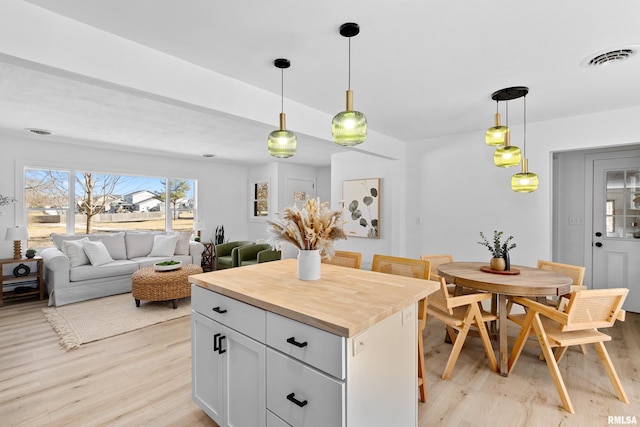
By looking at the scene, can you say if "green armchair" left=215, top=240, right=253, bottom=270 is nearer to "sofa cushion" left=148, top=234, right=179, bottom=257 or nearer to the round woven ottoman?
"sofa cushion" left=148, top=234, right=179, bottom=257

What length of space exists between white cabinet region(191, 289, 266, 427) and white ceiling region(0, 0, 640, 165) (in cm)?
160

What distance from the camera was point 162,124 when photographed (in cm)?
399

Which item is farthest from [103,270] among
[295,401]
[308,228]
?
[295,401]

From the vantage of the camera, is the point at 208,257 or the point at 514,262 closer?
the point at 514,262

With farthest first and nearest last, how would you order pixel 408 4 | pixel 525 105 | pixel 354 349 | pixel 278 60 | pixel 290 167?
pixel 290 167 → pixel 525 105 → pixel 278 60 → pixel 408 4 → pixel 354 349

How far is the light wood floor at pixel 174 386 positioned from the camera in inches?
79.5

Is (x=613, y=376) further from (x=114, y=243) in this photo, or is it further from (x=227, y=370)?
(x=114, y=243)

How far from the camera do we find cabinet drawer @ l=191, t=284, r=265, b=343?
1.55m

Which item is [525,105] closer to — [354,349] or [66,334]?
[354,349]

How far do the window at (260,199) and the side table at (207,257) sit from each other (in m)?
1.39

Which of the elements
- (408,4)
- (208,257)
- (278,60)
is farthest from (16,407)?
(208,257)

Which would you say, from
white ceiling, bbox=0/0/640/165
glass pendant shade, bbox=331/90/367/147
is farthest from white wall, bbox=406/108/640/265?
glass pendant shade, bbox=331/90/367/147

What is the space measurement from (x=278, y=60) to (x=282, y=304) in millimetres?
1747

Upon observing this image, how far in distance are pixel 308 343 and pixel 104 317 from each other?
3.62 m
